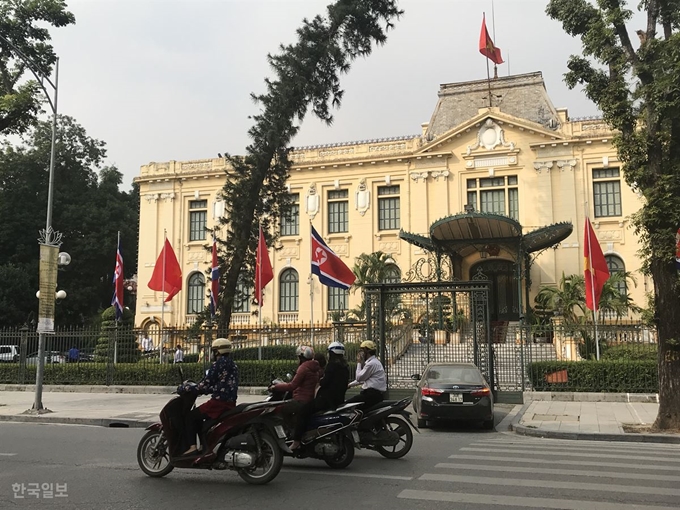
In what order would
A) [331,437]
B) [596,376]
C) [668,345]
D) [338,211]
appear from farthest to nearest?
[338,211] < [596,376] < [668,345] < [331,437]

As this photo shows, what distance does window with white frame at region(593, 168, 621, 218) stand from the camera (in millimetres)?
31734

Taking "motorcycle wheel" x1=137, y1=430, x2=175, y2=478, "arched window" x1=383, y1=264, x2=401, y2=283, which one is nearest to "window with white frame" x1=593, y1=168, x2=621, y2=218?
"arched window" x1=383, y1=264, x2=401, y2=283

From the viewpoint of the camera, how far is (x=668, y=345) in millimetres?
11695

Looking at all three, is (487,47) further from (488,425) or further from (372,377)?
(372,377)

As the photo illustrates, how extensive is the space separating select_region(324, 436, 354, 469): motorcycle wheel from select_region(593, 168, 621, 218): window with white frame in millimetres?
27336

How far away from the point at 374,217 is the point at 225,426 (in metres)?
29.1

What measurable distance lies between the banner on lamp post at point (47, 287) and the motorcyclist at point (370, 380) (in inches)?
383

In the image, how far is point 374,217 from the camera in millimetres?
35656

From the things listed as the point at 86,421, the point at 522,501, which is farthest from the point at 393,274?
the point at 522,501

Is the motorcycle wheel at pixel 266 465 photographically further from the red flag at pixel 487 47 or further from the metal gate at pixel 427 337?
the red flag at pixel 487 47

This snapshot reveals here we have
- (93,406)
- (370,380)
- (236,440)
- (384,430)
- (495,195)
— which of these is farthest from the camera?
(495,195)

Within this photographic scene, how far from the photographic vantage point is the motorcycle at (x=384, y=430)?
8.43 metres

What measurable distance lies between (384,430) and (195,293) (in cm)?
3127

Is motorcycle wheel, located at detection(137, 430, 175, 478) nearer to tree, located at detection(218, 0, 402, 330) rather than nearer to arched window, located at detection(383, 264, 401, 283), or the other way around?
tree, located at detection(218, 0, 402, 330)
